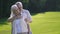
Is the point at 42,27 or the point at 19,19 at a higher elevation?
the point at 19,19

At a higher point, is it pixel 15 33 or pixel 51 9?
pixel 15 33

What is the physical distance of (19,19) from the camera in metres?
5.32

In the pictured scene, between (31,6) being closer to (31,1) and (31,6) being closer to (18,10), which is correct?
(31,1)

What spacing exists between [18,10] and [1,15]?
1919 cm

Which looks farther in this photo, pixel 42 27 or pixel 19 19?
pixel 42 27

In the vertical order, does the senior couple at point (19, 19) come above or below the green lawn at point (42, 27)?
above

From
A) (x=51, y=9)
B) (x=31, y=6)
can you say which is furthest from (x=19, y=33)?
(x=51, y=9)

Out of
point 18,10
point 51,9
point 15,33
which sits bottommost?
point 51,9

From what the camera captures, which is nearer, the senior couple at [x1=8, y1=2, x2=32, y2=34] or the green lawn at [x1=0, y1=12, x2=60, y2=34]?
the senior couple at [x1=8, y1=2, x2=32, y2=34]

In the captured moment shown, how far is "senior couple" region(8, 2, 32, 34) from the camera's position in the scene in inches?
207

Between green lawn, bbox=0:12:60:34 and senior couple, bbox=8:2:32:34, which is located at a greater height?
senior couple, bbox=8:2:32:34

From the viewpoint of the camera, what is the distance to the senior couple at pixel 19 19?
17.3 ft

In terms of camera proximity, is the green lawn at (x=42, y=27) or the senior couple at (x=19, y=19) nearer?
the senior couple at (x=19, y=19)

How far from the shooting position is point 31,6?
101 feet
